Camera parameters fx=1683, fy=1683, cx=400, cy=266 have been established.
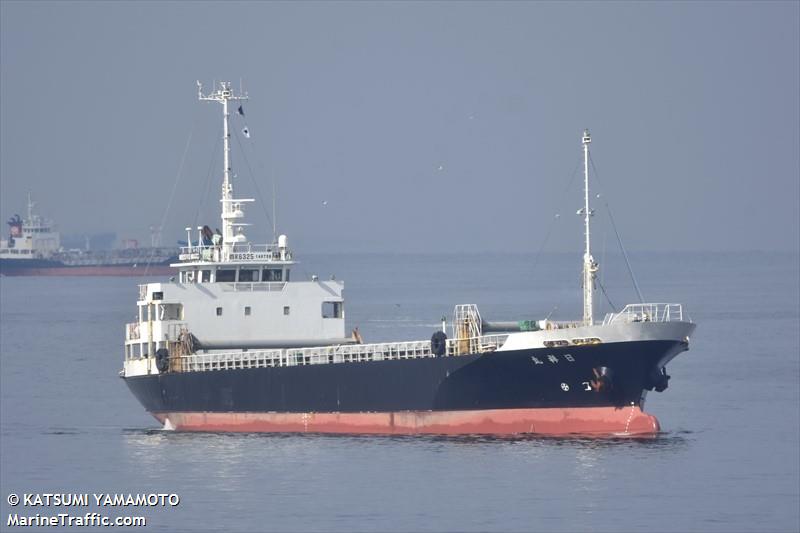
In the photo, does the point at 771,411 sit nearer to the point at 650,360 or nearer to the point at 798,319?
the point at 650,360

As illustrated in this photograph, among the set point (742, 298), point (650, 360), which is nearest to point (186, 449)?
point (650, 360)

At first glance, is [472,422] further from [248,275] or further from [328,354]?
[248,275]

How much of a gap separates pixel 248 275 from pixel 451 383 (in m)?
10.1

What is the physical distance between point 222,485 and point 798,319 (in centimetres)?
7566

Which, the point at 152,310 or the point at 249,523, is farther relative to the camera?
the point at 152,310

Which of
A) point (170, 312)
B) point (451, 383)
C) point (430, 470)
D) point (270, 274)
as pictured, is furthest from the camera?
point (270, 274)

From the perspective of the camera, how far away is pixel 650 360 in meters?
47.2

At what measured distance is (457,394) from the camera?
48344 millimetres

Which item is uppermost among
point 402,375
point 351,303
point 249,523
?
point 351,303

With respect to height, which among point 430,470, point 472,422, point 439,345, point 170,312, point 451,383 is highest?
point 170,312

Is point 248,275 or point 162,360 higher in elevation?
point 248,275

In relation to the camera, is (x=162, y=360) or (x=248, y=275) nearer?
(x=162, y=360)

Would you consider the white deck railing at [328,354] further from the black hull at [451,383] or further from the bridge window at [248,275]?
the bridge window at [248,275]

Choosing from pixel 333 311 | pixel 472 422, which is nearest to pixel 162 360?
pixel 333 311
